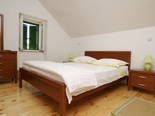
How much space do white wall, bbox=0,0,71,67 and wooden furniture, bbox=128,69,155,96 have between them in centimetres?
282

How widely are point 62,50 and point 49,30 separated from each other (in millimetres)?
967

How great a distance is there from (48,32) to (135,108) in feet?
11.4

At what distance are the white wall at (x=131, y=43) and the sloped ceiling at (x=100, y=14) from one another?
148 millimetres

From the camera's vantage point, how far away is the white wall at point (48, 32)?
2857 mm

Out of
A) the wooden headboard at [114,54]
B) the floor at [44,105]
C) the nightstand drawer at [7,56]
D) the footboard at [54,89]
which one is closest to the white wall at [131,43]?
the wooden headboard at [114,54]

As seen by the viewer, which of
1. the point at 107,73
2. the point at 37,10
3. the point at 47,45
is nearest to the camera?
the point at 107,73

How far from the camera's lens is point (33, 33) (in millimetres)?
3781

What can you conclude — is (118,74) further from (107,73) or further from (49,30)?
(49,30)

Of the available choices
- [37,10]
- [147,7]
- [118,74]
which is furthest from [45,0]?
[118,74]

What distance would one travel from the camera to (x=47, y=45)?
3760mm

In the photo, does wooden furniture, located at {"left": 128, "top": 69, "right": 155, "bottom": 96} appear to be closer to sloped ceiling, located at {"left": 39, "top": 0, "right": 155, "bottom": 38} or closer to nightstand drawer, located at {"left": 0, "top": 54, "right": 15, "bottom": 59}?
sloped ceiling, located at {"left": 39, "top": 0, "right": 155, "bottom": 38}

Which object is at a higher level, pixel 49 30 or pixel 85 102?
pixel 49 30

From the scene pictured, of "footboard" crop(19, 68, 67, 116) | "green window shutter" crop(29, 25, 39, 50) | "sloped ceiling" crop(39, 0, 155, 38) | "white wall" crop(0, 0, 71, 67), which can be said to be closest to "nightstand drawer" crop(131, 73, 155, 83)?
"sloped ceiling" crop(39, 0, 155, 38)

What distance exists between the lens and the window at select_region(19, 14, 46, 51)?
3488mm
